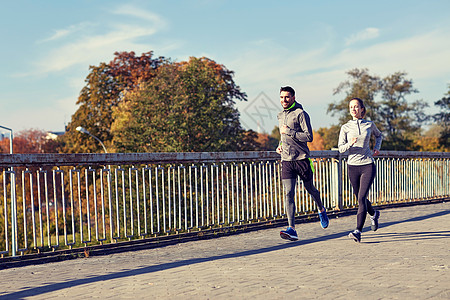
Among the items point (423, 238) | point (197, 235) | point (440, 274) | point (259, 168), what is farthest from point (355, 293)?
point (259, 168)

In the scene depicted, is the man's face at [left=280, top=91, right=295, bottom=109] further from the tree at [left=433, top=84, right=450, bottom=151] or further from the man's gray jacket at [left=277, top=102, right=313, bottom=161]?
the tree at [left=433, top=84, right=450, bottom=151]

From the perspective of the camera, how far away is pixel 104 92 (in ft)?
151

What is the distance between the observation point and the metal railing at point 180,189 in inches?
277

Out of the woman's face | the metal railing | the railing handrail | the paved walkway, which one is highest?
the woman's face

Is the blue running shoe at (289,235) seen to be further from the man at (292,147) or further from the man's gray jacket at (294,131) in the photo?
the man's gray jacket at (294,131)

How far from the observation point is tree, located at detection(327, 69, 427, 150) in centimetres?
6825

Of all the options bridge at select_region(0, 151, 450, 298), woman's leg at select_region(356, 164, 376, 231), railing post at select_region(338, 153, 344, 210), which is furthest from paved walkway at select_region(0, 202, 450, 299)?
railing post at select_region(338, 153, 344, 210)

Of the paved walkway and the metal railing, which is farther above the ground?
the metal railing

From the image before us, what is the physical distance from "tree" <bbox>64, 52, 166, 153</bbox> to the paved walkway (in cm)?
3807

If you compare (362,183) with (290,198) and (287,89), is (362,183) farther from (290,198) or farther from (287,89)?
(287,89)

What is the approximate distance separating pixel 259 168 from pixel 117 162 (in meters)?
3.28

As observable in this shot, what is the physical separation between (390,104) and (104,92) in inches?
1425

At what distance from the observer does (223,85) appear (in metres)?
38.3

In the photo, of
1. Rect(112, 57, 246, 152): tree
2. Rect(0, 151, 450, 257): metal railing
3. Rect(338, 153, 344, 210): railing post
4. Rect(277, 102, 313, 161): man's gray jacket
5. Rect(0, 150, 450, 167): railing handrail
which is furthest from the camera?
Rect(112, 57, 246, 152): tree
